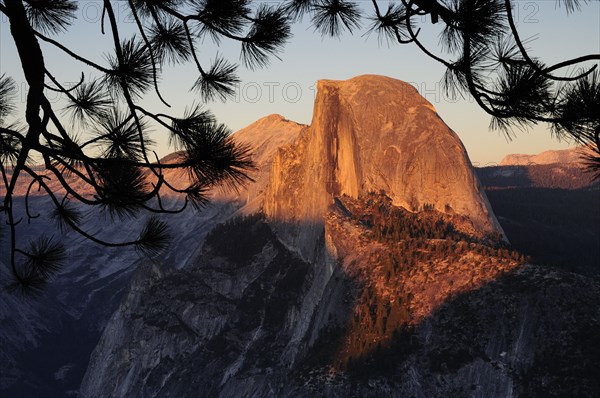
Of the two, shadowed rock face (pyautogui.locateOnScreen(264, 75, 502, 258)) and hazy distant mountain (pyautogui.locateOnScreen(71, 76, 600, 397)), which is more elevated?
shadowed rock face (pyautogui.locateOnScreen(264, 75, 502, 258))

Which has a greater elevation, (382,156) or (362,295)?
(382,156)

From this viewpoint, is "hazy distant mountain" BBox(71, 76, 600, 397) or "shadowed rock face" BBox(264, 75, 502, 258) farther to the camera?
"shadowed rock face" BBox(264, 75, 502, 258)

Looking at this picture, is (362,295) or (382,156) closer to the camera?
(362,295)

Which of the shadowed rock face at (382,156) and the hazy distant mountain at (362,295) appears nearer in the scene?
the hazy distant mountain at (362,295)

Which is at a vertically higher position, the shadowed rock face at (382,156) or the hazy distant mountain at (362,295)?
the shadowed rock face at (382,156)
